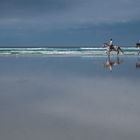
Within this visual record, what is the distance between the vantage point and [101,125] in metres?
8.37

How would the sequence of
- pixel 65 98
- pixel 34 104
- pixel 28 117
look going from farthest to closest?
pixel 65 98, pixel 34 104, pixel 28 117

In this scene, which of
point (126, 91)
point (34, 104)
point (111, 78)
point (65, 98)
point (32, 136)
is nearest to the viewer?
point (32, 136)

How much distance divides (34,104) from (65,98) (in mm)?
1050

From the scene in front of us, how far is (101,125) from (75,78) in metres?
7.37

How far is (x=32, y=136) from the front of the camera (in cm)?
757

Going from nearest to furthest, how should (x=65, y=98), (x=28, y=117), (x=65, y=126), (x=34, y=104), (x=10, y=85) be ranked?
(x=65, y=126), (x=28, y=117), (x=34, y=104), (x=65, y=98), (x=10, y=85)

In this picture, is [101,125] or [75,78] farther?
[75,78]

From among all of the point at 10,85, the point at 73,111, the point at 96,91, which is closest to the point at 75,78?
the point at 10,85

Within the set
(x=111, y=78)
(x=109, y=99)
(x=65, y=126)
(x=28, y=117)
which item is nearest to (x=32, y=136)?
(x=65, y=126)

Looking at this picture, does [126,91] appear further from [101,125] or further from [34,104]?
[101,125]

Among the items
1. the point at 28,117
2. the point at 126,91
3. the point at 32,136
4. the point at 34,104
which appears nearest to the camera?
the point at 32,136

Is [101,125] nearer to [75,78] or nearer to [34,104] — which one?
[34,104]

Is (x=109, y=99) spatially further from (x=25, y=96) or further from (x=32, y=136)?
(x=32, y=136)

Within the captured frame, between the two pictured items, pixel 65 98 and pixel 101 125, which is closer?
pixel 101 125
